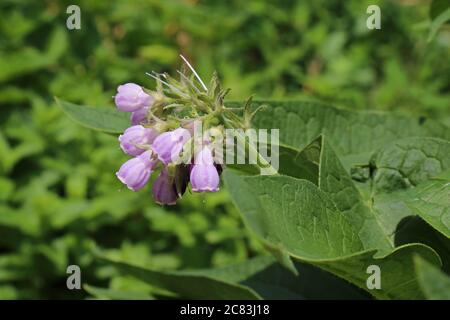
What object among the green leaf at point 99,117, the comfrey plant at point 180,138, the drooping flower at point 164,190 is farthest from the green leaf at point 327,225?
the green leaf at point 99,117

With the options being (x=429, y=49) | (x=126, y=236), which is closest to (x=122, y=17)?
(x=126, y=236)

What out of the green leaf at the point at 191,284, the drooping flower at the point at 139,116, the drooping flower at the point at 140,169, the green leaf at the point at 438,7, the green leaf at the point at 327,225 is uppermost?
the green leaf at the point at 438,7

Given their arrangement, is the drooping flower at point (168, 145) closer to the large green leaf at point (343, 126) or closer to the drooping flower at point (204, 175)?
the drooping flower at point (204, 175)

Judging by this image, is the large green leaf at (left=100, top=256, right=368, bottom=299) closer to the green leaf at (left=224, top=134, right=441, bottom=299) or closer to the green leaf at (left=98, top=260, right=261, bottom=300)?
the green leaf at (left=98, top=260, right=261, bottom=300)

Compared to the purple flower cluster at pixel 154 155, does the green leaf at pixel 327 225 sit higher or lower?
lower

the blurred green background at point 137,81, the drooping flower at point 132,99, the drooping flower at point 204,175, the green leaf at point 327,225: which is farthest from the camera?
the blurred green background at point 137,81

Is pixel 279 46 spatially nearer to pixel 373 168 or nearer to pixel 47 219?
pixel 47 219
